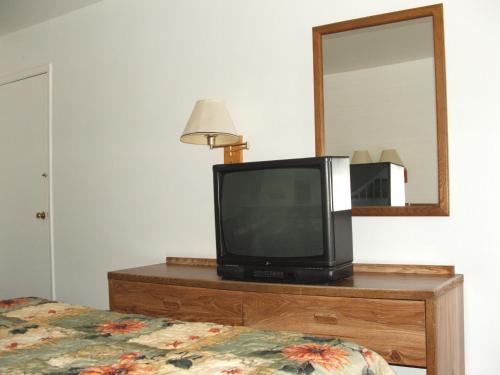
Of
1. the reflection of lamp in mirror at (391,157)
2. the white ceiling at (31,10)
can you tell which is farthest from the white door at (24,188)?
the reflection of lamp in mirror at (391,157)

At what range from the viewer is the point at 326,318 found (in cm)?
208

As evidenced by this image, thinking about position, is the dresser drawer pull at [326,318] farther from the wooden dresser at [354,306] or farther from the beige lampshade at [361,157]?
the beige lampshade at [361,157]

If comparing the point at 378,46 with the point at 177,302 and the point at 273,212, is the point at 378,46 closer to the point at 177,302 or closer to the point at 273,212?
the point at 273,212

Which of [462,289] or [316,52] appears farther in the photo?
[316,52]

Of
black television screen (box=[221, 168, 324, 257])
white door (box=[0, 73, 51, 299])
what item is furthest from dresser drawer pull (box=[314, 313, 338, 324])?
white door (box=[0, 73, 51, 299])

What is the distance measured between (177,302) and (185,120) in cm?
112

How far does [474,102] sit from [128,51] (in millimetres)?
2122

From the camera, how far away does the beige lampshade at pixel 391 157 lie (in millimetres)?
2413

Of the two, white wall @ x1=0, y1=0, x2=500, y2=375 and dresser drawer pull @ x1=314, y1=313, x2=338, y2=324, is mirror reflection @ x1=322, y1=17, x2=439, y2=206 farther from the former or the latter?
dresser drawer pull @ x1=314, y1=313, x2=338, y2=324

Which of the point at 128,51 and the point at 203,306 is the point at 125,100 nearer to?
the point at 128,51

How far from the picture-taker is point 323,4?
103 inches

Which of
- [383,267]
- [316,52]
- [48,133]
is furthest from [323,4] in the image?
[48,133]

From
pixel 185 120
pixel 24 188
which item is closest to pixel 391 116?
pixel 185 120

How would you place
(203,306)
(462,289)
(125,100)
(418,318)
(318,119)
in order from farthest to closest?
(125,100), (318,119), (203,306), (462,289), (418,318)
